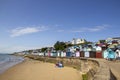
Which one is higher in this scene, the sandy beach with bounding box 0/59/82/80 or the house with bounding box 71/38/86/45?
the house with bounding box 71/38/86/45

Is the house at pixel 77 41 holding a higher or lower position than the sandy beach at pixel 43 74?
higher

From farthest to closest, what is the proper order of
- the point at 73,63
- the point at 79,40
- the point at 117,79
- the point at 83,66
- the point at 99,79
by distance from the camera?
the point at 79,40 < the point at 73,63 < the point at 83,66 < the point at 117,79 < the point at 99,79

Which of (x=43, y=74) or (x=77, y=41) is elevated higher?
(x=77, y=41)

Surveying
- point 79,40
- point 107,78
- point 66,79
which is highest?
point 79,40

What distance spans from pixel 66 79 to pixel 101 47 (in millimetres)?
35458

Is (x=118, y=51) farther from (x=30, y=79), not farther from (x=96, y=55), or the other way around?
(x=30, y=79)

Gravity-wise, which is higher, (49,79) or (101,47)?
(101,47)

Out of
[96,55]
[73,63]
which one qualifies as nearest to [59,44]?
[96,55]

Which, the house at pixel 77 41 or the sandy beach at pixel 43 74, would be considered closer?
the sandy beach at pixel 43 74

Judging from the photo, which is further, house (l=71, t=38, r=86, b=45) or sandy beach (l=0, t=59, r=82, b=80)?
house (l=71, t=38, r=86, b=45)

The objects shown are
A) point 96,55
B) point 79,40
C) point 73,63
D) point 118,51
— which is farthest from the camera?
point 79,40

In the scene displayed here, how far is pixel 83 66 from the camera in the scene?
98.1ft

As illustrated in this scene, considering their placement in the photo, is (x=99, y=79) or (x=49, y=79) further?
(x=49, y=79)

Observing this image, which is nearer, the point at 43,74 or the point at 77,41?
the point at 43,74
